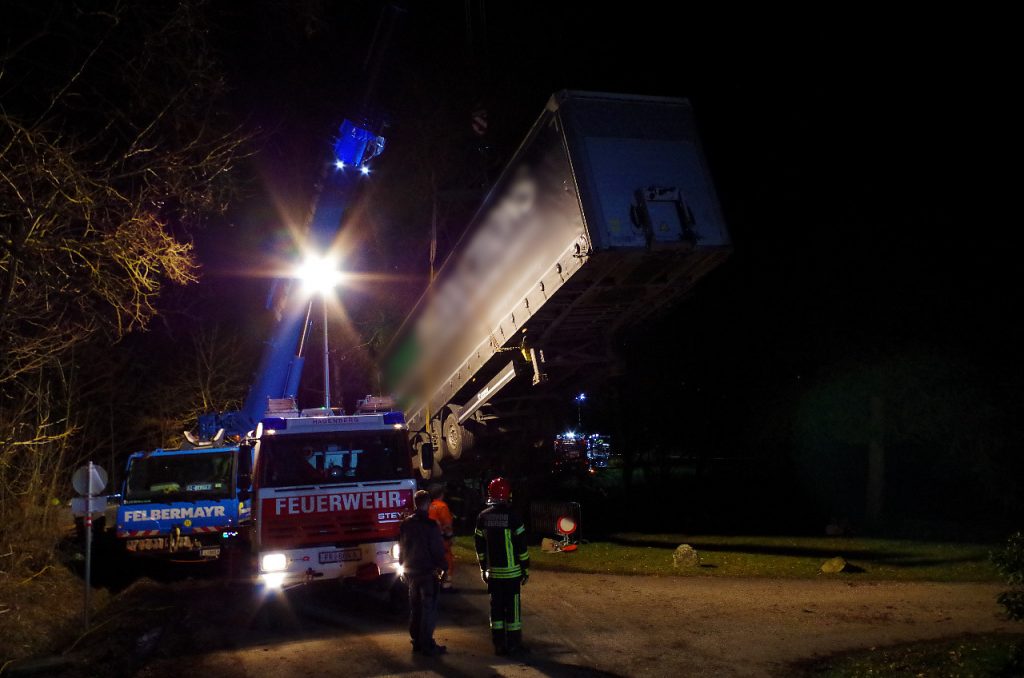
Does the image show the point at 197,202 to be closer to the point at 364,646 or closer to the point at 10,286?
the point at 10,286

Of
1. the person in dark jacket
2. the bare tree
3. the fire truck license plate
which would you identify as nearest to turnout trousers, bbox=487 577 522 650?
the person in dark jacket

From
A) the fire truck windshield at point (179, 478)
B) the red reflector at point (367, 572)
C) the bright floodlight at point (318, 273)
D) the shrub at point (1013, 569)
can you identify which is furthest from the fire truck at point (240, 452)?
the shrub at point (1013, 569)

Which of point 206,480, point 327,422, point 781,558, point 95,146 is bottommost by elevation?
point 781,558

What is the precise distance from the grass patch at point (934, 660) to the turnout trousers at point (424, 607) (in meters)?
3.27

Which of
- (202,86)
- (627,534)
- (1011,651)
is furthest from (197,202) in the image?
(627,534)

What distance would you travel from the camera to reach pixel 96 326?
27.5 ft

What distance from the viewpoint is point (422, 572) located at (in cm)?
744

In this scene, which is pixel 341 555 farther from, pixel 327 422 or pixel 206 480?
pixel 206 480

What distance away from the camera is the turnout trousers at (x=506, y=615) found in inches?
290

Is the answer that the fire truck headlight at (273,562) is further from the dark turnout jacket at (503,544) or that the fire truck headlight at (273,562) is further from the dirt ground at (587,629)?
the dark turnout jacket at (503,544)

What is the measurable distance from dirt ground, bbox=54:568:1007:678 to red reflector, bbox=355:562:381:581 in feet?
1.81

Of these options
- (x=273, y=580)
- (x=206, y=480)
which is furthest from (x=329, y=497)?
(x=206, y=480)

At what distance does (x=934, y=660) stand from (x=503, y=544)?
3775 mm

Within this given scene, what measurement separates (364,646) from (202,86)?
225 inches
